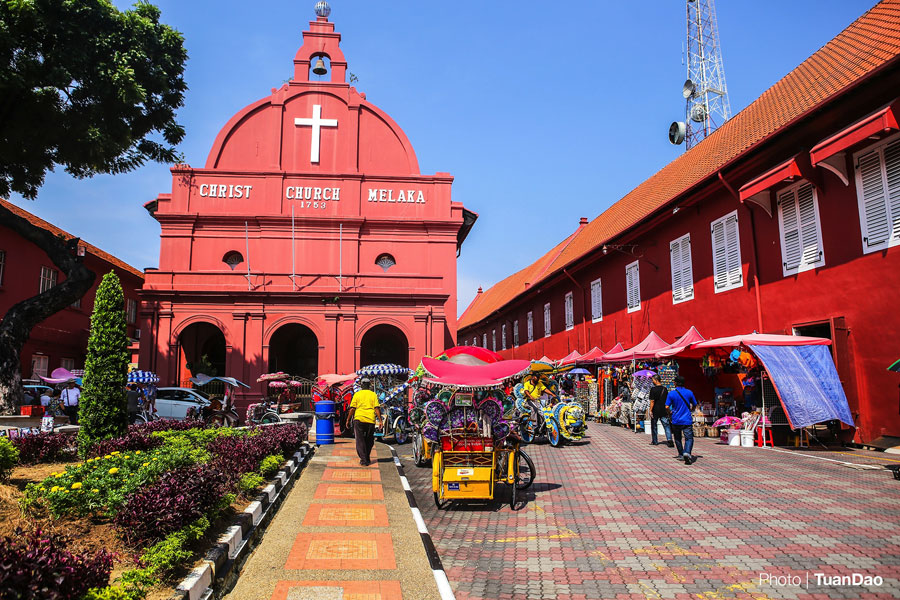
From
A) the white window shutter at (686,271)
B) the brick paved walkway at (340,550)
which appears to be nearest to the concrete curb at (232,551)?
the brick paved walkway at (340,550)

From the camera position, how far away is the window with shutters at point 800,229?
11.9 m

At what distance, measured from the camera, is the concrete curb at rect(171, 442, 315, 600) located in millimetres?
4242

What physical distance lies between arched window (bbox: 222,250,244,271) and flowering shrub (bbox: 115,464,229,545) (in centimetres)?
2062

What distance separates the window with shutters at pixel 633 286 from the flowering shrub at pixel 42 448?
1611cm

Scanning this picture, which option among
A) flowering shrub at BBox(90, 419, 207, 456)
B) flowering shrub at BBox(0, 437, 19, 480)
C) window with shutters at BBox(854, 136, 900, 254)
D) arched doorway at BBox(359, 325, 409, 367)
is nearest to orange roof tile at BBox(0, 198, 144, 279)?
arched doorway at BBox(359, 325, 409, 367)

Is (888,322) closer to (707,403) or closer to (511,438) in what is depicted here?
(707,403)

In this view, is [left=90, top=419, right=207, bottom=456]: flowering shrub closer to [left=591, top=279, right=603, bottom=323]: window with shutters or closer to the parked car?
the parked car

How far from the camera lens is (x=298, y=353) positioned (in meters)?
26.2

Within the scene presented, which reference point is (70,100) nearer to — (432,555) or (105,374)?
(105,374)

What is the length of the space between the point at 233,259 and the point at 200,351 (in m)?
4.06

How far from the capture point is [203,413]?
1591 centimetres

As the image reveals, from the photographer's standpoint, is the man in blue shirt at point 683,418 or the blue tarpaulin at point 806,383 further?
the blue tarpaulin at point 806,383

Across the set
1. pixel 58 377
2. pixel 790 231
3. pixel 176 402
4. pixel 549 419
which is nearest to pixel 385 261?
pixel 176 402

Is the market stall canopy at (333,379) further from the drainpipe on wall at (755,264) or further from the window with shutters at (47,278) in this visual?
the window with shutters at (47,278)
